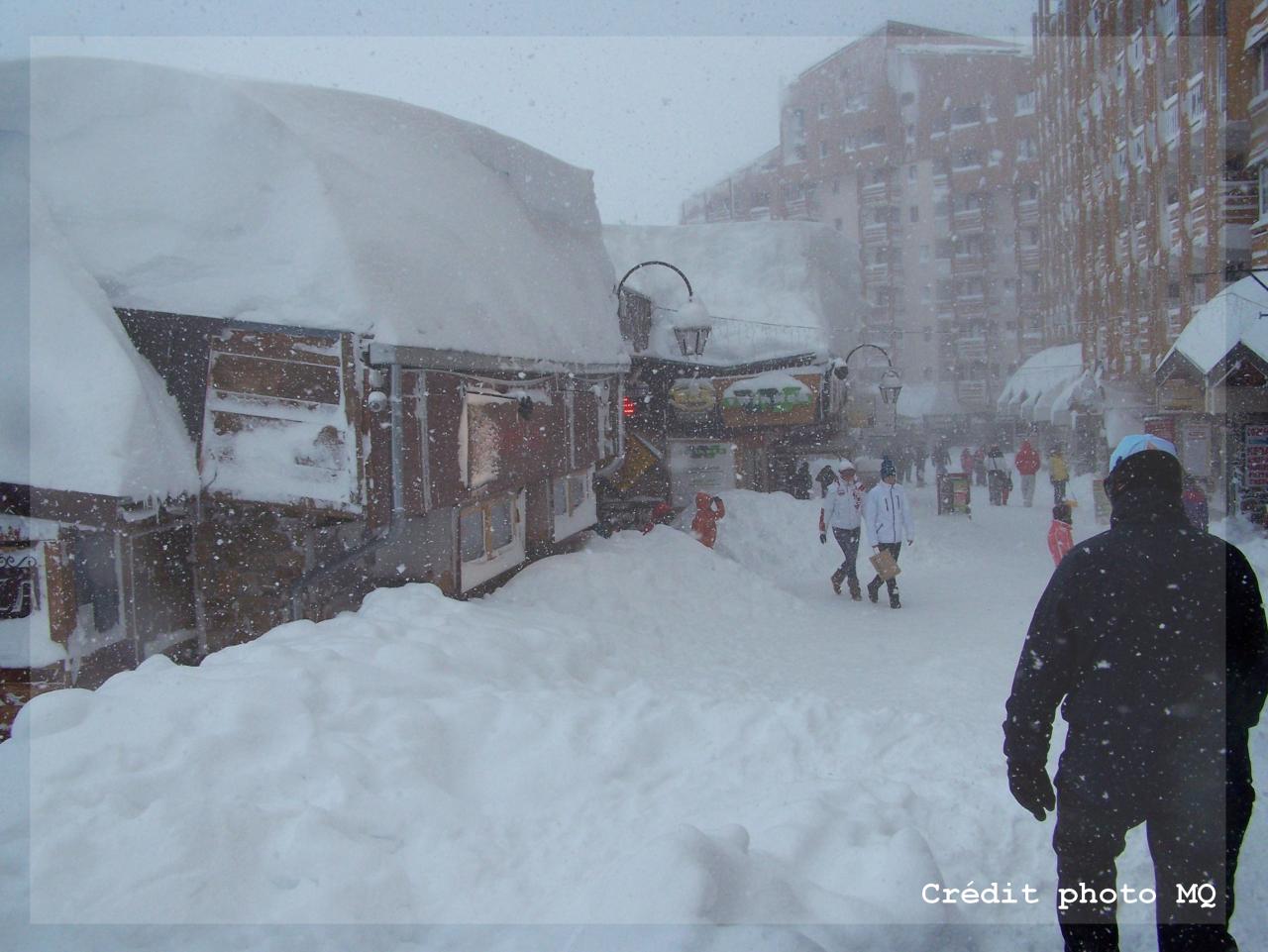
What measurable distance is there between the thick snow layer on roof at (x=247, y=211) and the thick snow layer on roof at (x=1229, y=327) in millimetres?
13118

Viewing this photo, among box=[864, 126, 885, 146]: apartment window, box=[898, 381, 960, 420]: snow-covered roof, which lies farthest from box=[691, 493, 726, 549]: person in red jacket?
box=[864, 126, 885, 146]: apartment window

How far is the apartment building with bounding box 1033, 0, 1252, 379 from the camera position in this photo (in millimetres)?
20500

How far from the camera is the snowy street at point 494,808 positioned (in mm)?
3002

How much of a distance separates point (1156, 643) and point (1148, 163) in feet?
99.1

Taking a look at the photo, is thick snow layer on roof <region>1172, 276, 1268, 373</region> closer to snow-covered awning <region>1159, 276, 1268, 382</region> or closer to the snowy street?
snow-covered awning <region>1159, 276, 1268, 382</region>

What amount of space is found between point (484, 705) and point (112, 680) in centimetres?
204

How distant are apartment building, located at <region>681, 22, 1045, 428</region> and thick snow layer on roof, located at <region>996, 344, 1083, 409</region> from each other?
10374 mm

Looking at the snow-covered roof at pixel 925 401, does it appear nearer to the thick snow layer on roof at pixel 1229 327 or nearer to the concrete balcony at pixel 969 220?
the concrete balcony at pixel 969 220

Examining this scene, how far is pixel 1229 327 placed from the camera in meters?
15.7

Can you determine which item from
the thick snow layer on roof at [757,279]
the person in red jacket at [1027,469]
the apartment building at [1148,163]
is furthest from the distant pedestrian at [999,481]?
the apartment building at [1148,163]

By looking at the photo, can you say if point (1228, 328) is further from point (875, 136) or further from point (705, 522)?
point (875, 136)

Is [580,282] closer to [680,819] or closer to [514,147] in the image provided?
[514,147]

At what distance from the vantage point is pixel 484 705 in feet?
15.6

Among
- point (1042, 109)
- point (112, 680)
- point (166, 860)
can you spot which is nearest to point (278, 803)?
point (166, 860)
